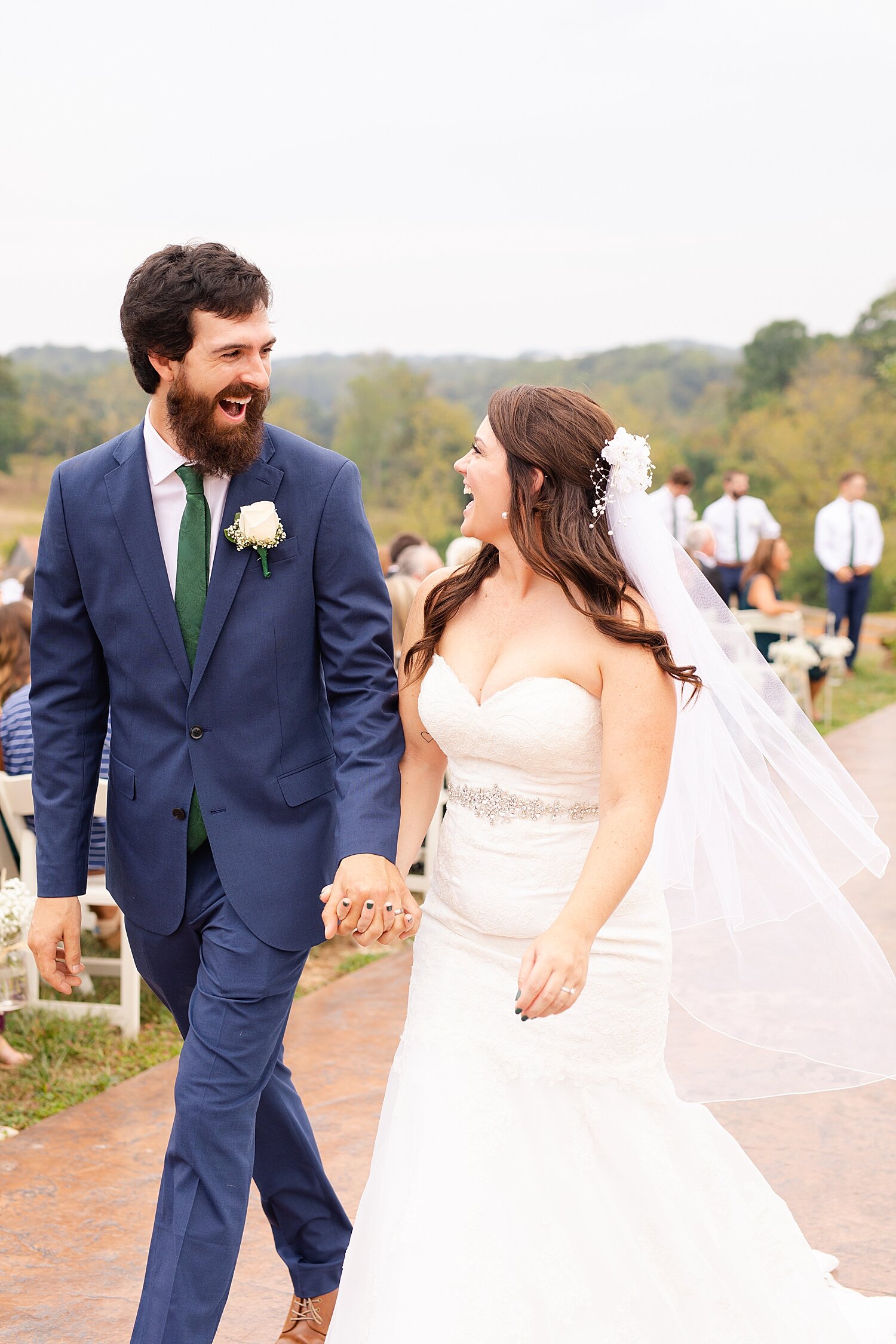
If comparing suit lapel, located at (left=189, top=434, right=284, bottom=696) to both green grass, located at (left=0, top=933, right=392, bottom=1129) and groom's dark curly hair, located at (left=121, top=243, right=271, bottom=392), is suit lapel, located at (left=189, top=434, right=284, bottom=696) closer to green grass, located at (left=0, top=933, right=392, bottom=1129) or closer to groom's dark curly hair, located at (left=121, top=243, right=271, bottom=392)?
groom's dark curly hair, located at (left=121, top=243, right=271, bottom=392)

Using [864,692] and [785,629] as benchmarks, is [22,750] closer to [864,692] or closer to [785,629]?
[785,629]

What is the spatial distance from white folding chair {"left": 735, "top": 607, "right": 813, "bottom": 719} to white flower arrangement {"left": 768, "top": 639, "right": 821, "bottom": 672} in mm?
62

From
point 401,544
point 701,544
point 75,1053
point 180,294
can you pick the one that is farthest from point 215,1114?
point 701,544

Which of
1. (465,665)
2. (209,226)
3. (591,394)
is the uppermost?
(209,226)

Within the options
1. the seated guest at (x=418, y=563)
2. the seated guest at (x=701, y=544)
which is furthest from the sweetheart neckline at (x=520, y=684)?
the seated guest at (x=701, y=544)

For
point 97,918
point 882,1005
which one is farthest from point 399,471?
point 882,1005

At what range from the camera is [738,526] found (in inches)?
564

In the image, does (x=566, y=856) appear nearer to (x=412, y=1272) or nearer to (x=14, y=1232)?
(x=412, y=1272)

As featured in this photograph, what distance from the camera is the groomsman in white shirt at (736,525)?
14.2 meters

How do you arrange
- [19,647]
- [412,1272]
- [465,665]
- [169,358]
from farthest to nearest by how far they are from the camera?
[19,647] < [465,665] < [169,358] < [412,1272]

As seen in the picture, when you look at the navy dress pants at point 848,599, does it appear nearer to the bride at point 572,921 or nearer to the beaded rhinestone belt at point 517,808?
the bride at point 572,921

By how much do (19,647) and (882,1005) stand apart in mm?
4052

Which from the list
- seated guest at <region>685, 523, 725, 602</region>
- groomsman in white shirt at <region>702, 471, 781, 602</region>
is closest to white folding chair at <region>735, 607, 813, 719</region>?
seated guest at <region>685, 523, 725, 602</region>

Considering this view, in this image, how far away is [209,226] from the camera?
177 feet
